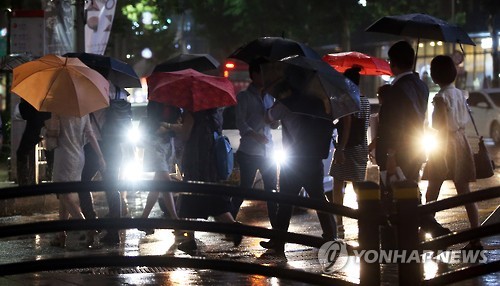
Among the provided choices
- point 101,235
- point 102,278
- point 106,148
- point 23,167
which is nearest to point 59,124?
point 106,148

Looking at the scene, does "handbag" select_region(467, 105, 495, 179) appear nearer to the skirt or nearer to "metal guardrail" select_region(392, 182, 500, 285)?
the skirt

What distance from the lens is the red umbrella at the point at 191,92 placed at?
1090cm

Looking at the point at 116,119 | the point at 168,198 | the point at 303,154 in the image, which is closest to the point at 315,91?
the point at 303,154

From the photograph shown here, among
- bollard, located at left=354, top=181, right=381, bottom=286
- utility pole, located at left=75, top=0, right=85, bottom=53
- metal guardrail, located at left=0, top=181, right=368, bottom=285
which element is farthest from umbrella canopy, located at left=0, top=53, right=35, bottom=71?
bollard, located at left=354, top=181, right=381, bottom=286

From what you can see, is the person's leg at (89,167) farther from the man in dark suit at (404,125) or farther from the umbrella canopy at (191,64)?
the man in dark suit at (404,125)

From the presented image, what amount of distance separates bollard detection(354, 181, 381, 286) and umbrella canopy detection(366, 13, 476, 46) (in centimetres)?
545

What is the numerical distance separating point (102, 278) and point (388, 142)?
278cm

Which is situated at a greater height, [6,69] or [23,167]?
[6,69]

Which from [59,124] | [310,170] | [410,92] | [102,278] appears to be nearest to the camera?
[102,278]

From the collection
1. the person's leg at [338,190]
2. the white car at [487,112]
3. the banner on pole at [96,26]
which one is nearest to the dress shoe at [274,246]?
the person's leg at [338,190]

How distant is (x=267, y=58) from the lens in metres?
11.3

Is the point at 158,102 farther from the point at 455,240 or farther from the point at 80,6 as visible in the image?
the point at 80,6

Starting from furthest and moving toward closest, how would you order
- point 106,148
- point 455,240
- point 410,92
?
point 106,148 < point 410,92 < point 455,240

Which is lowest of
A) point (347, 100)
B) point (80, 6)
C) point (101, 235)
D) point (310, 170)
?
point (101, 235)
